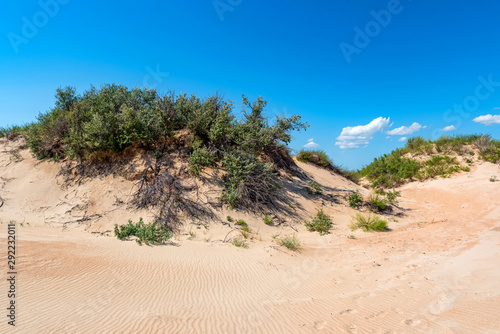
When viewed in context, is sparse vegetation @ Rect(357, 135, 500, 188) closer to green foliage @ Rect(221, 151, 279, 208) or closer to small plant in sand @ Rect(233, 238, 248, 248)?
green foliage @ Rect(221, 151, 279, 208)

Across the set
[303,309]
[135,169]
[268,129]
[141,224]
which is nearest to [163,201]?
[141,224]

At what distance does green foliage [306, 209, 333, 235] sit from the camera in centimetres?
860

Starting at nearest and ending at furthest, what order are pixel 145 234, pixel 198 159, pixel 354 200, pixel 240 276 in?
1. pixel 240 276
2. pixel 145 234
3. pixel 198 159
4. pixel 354 200

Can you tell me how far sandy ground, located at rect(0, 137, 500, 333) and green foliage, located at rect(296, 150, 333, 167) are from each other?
7925 millimetres

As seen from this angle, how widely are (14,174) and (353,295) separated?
1342 cm

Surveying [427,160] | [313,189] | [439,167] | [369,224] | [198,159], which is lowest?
[369,224]

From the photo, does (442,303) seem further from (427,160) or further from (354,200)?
(427,160)

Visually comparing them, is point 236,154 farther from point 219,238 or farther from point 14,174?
point 14,174

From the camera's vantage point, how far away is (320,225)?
8.80 m

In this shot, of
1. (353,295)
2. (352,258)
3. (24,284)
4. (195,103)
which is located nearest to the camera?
(24,284)

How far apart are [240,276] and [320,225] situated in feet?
14.7

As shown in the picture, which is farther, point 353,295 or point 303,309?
point 353,295

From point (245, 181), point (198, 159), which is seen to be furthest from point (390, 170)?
point (198, 159)

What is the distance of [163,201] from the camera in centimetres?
858
